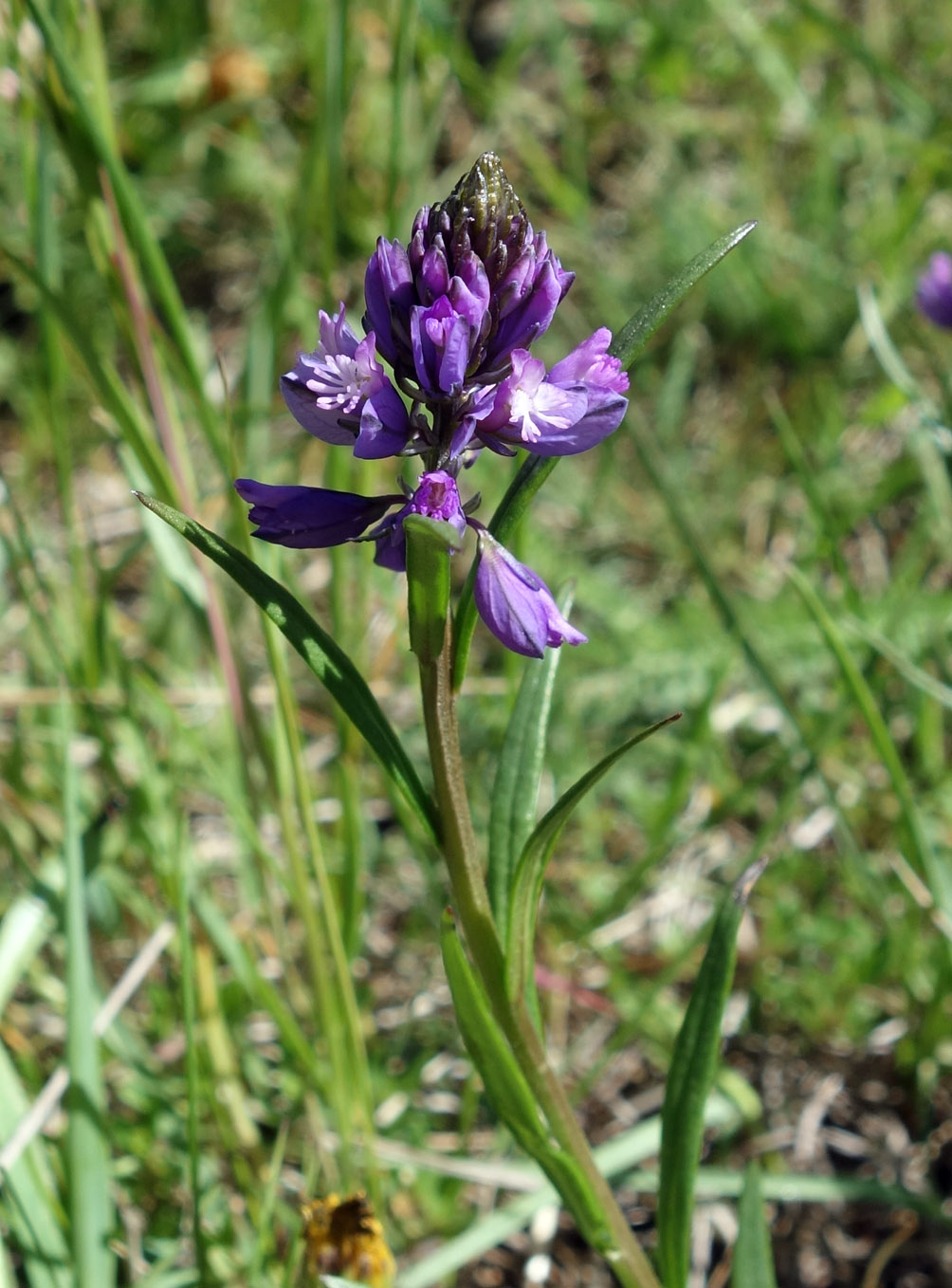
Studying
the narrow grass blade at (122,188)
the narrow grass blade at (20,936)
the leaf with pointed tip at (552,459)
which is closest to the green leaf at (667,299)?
the leaf with pointed tip at (552,459)

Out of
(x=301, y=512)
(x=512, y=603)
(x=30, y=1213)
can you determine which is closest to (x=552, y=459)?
(x=512, y=603)

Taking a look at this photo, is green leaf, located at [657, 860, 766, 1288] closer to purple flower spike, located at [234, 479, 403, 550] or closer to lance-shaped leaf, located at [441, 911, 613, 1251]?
lance-shaped leaf, located at [441, 911, 613, 1251]

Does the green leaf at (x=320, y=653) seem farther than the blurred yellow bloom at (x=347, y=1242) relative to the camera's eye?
No

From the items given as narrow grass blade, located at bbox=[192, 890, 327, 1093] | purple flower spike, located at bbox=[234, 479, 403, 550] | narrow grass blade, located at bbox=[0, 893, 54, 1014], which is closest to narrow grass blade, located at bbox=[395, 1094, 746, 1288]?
narrow grass blade, located at bbox=[192, 890, 327, 1093]

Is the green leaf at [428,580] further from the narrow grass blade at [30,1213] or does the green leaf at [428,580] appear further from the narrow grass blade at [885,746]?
the narrow grass blade at [30,1213]

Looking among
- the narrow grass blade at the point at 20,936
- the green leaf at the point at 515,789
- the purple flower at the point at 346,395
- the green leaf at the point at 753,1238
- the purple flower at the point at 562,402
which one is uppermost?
the purple flower at the point at 346,395

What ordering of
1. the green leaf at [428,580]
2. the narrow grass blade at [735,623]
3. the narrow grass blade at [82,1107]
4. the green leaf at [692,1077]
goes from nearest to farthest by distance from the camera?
the green leaf at [428,580] < the green leaf at [692,1077] < the narrow grass blade at [82,1107] < the narrow grass blade at [735,623]

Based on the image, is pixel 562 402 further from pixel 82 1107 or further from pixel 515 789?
pixel 82 1107
